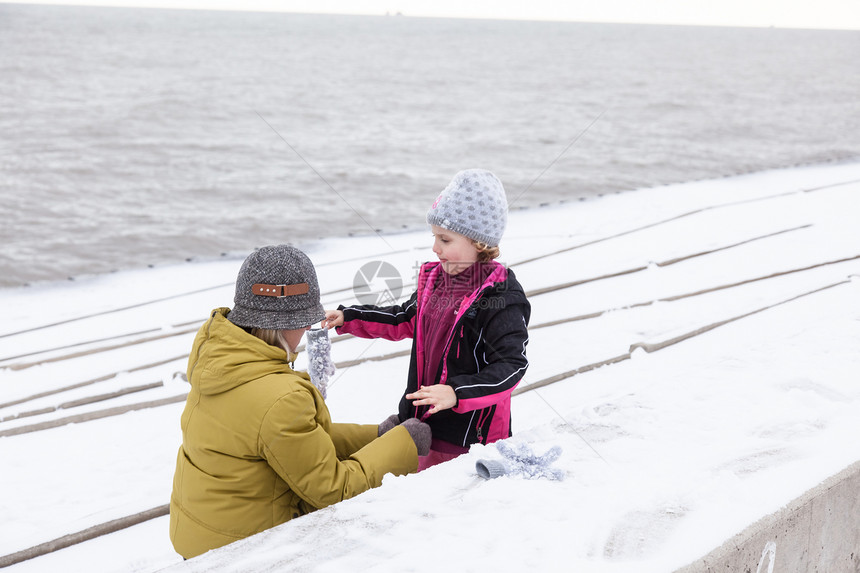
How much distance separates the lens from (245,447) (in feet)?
6.12

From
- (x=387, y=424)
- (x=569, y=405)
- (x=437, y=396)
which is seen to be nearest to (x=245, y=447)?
(x=437, y=396)

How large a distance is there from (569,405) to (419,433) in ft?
5.49

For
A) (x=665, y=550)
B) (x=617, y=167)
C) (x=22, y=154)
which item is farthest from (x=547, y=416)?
(x=22, y=154)

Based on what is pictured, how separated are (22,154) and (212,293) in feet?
38.2

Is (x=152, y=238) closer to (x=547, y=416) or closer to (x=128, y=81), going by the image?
(x=547, y=416)

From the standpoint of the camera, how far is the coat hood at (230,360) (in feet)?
6.07

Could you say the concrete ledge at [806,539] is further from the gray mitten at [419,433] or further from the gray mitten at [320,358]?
the gray mitten at [320,358]

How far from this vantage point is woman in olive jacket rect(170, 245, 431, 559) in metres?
1.84

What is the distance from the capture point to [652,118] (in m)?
24.8

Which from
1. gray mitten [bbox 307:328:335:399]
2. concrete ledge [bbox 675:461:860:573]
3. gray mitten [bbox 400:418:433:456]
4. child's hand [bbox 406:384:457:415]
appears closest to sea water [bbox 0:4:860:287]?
gray mitten [bbox 307:328:335:399]

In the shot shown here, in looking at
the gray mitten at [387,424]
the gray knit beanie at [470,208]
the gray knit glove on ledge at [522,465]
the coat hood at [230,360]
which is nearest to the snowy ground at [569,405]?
the gray knit glove on ledge at [522,465]

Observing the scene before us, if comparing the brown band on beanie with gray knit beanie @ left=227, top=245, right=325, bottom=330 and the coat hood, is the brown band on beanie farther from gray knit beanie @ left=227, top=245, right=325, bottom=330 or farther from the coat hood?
the coat hood

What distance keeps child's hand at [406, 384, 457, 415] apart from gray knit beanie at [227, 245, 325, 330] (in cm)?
41

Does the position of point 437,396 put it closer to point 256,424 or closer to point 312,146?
point 256,424
